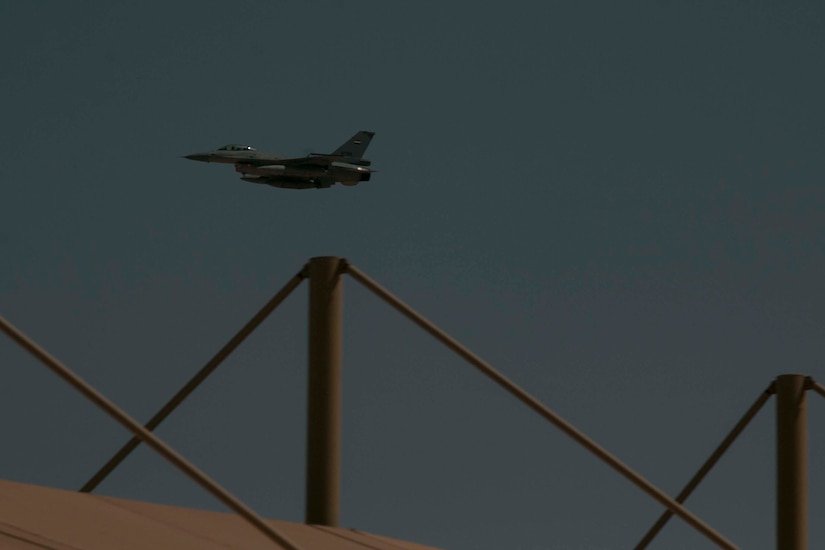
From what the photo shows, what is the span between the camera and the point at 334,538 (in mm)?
12359

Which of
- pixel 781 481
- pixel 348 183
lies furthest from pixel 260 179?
pixel 781 481

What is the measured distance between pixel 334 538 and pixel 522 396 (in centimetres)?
176

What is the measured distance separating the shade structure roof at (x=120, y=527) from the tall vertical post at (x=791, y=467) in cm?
532

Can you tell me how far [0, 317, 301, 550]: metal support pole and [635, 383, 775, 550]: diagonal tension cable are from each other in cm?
698

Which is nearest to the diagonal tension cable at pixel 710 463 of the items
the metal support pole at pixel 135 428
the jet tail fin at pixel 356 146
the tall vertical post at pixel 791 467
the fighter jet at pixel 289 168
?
the tall vertical post at pixel 791 467

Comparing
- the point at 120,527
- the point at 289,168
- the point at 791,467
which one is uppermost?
the point at 289,168

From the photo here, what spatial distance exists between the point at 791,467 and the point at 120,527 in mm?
8028

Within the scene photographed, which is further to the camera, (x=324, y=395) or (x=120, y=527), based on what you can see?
(x=324, y=395)

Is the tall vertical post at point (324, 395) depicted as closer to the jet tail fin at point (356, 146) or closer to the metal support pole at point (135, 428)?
the metal support pole at point (135, 428)

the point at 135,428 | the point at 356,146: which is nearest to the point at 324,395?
the point at 135,428

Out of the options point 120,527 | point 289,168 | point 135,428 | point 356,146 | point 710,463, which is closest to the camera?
point 135,428

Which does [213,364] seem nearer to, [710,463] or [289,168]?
[710,463]

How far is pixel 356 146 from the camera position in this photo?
127 metres

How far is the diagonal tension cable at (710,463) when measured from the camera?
15773 mm
